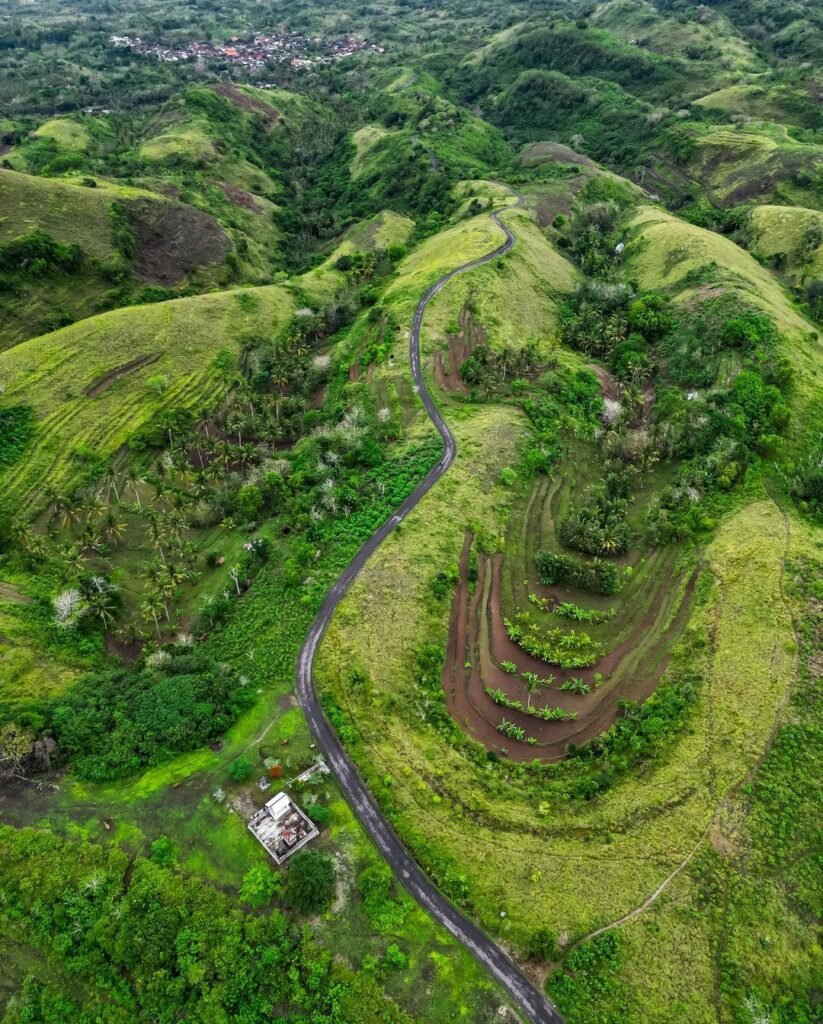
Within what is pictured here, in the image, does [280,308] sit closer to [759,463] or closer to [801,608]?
[759,463]

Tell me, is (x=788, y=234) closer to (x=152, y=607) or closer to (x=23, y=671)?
(x=152, y=607)

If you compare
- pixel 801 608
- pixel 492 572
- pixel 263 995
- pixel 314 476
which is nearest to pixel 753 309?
pixel 801 608

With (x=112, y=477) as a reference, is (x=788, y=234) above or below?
above

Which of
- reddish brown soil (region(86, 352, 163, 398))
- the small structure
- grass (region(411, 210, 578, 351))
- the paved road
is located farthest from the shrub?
reddish brown soil (region(86, 352, 163, 398))

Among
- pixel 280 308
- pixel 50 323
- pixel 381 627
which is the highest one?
pixel 50 323

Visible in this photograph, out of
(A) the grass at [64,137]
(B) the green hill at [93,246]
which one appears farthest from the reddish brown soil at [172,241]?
(A) the grass at [64,137]

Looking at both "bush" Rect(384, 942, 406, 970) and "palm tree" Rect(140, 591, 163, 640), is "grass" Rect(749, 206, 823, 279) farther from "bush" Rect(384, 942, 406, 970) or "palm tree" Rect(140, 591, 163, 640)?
"bush" Rect(384, 942, 406, 970)

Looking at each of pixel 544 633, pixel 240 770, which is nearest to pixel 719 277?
pixel 544 633

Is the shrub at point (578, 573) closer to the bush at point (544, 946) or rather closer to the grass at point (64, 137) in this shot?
the bush at point (544, 946)
